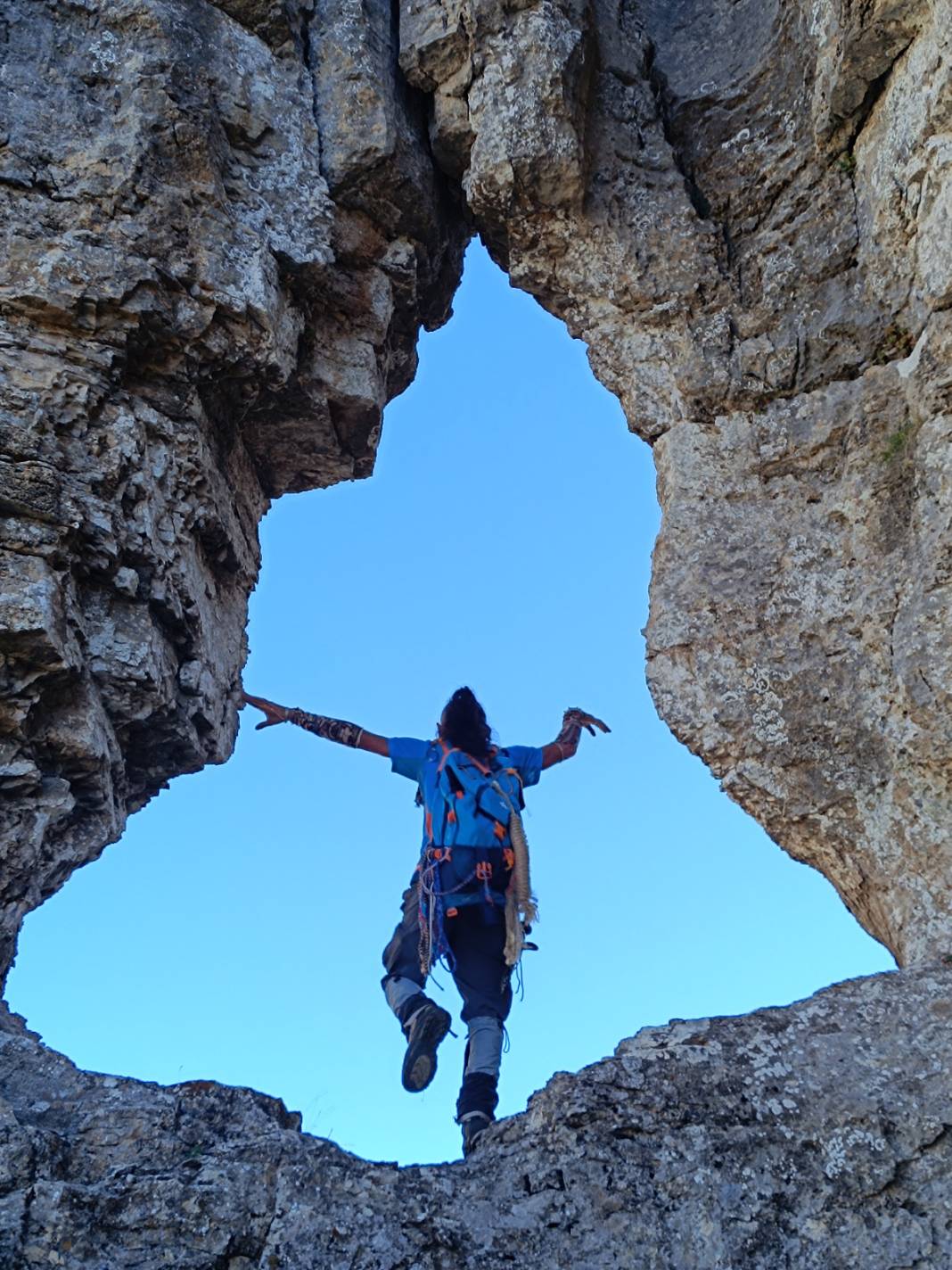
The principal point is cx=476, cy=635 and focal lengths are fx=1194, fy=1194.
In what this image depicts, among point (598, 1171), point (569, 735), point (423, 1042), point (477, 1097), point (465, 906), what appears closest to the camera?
point (598, 1171)

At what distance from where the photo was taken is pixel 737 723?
20.5 ft

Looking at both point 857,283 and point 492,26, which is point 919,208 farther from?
point 492,26

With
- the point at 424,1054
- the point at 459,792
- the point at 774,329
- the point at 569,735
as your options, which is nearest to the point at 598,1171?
the point at 424,1054

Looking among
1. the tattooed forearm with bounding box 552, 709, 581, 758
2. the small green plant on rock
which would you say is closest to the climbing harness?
the tattooed forearm with bounding box 552, 709, 581, 758

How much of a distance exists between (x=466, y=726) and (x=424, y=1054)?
225 centimetres

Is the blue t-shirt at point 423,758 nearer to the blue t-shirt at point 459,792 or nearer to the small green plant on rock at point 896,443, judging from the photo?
the blue t-shirt at point 459,792

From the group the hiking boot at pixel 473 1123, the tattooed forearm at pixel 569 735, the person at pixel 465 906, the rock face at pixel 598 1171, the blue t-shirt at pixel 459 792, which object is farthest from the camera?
the tattooed forearm at pixel 569 735

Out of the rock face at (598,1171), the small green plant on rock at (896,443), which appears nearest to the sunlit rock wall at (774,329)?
the small green plant on rock at (896,443)

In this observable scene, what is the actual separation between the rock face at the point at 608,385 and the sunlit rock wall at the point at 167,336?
0.09ft

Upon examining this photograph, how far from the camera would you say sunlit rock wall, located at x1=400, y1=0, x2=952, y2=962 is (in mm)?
5969

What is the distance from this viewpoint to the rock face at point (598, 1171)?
4469mm

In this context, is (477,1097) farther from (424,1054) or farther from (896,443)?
(896,443)

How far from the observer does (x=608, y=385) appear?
24.8 ft

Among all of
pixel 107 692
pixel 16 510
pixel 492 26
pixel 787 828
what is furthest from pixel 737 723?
pixel 492 26
